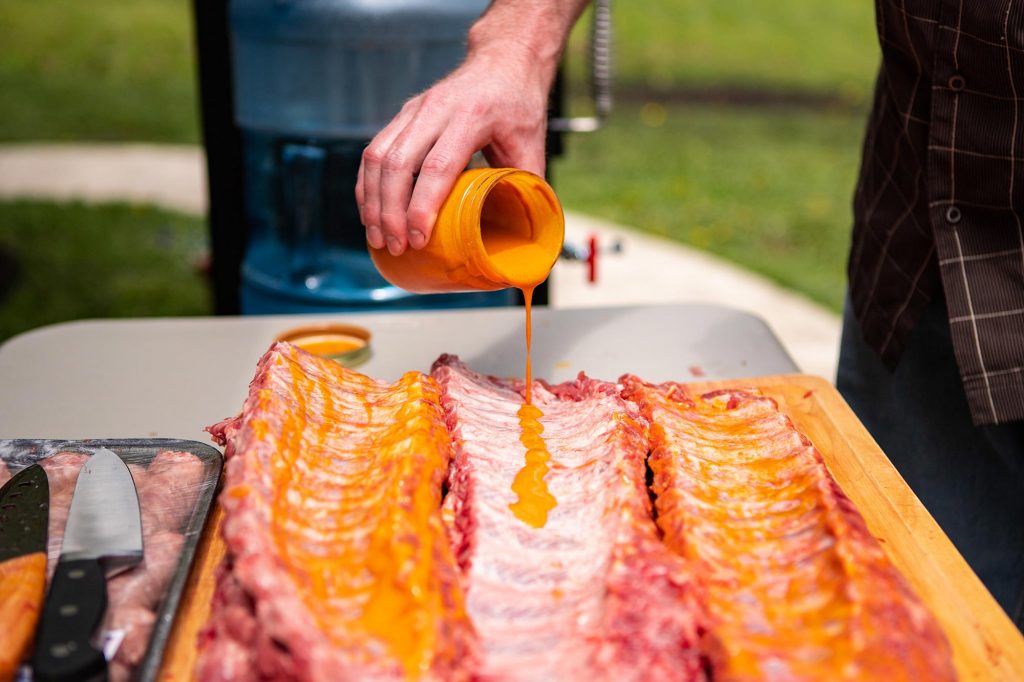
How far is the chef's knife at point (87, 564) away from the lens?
6.24 ft

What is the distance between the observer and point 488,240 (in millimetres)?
3107

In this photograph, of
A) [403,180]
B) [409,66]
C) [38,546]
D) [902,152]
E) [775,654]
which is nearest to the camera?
[775,654]

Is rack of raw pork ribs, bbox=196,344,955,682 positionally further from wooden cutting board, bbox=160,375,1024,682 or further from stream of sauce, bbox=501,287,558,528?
wooden cutting board, bbox=160,375,1024,682

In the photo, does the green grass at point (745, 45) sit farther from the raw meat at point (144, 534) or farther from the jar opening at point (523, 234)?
the raw meat at point (144, 534)

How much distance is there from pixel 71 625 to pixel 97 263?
902 cm

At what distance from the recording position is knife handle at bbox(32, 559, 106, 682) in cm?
188

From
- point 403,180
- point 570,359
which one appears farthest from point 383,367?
point 403,180

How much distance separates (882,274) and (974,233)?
456mm

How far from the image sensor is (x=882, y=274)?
3.56m

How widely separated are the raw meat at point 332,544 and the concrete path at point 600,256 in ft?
12.2

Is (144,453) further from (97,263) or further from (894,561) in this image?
(97,263)

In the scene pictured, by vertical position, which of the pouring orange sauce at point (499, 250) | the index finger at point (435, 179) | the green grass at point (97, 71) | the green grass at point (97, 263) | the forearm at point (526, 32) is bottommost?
the green grass at point (97, 263)

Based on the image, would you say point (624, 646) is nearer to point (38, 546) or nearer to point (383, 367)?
point (38, 546)

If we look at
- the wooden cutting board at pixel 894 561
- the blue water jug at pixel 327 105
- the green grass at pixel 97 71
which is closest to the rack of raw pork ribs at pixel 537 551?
the wooden cutting board at pixel 894 561
